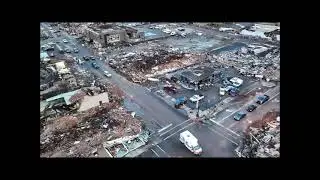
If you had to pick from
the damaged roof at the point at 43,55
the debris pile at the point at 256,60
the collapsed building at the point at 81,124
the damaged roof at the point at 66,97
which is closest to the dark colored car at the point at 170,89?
the collapsed building at the point at 81,124

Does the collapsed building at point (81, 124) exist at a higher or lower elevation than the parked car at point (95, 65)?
lower

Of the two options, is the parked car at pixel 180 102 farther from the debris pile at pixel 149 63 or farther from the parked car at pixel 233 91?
the parked car at pixel 233 91

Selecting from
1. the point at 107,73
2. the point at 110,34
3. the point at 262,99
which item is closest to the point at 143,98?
the point at 107,73

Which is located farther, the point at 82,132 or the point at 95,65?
the point at 95,65

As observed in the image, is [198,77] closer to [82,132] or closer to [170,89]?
[170,89]

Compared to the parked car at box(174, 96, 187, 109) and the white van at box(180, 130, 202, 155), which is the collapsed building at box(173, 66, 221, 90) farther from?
the white van at box(180, 130, 202, 155)

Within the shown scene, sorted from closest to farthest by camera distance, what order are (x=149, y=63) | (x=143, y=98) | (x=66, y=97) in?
(x=66, y=97) < (x=143, y=98) < (x=149, y=63)
